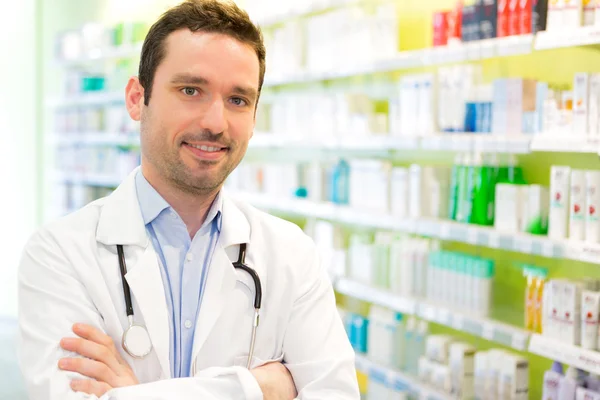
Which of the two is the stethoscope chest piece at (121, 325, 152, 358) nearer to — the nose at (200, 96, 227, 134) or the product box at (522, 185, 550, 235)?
the nose at (200, 96, 227, 134)

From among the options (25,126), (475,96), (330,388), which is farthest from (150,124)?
(25,126)

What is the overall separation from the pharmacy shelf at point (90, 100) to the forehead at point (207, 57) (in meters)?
5.66

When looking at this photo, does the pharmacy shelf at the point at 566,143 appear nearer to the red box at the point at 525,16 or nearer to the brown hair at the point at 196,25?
the red box at the point at 525,16

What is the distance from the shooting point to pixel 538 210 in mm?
3518

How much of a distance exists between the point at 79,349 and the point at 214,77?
2.16 feet

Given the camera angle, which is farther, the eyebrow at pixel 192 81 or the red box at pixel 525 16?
the red box at pixel 525 16

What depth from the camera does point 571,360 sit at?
324cm

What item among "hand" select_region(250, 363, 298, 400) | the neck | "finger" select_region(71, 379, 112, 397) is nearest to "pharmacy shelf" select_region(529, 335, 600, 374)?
"hand" select_region(250, 363, 298, 400)

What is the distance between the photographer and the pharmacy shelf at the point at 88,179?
7543 millimetres

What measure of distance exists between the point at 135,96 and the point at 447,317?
2.50 m

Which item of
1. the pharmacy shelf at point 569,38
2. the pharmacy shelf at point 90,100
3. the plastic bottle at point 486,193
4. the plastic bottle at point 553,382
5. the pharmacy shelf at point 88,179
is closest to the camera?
the pharmacy shelf at point 569,38

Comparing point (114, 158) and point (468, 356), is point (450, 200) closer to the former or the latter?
point (468, 356)

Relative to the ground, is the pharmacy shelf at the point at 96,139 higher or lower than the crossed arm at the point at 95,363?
higher

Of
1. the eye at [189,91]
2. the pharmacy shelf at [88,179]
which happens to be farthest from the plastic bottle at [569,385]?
the pharmacy shelf at [88,179]
